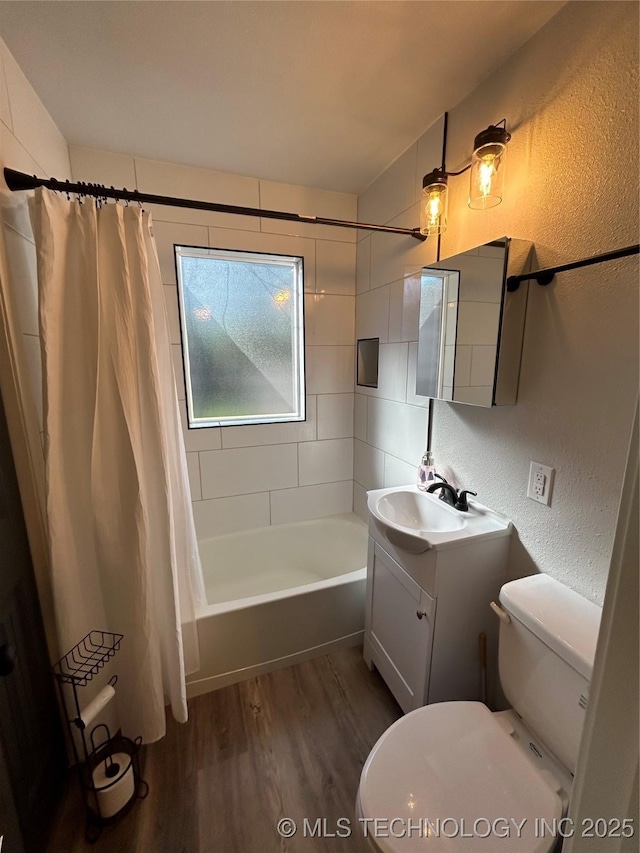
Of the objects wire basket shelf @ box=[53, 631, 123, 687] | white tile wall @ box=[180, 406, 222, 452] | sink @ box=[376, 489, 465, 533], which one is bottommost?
wire basket shelf @ box=[53, 631, 123, 687]

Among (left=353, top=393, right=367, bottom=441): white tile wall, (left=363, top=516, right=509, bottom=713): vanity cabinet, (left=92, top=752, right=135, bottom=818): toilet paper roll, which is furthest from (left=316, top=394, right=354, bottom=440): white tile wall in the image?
(left=92, top=752, right=135, bottom=818): toilet paper roll

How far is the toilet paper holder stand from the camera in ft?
3.72

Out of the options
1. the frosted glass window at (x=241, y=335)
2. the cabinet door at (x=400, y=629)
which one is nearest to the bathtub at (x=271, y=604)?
the cabinet door at (x=400, y=629)

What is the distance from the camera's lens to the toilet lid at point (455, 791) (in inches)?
31.6

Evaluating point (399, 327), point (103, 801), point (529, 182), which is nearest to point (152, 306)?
point (399, 327)

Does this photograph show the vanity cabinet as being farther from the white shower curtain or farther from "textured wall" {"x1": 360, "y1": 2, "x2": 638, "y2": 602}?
the white shower curtain

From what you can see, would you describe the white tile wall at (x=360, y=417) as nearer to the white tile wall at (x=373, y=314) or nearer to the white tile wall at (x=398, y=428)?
the white tile wall at (x=398, y=428)

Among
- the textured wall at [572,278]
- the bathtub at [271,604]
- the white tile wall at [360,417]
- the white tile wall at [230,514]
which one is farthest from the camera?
the white tile wall at [360,417]

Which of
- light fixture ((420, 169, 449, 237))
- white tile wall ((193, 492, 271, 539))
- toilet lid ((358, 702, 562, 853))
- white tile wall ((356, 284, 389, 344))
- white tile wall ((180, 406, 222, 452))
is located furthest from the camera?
white tile wall ((193, 492, 271, 539))

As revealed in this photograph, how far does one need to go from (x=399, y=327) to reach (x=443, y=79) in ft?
3.16

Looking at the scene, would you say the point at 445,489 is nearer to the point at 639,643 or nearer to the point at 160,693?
the point at 639,643

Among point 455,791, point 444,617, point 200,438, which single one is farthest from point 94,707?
point 200,438

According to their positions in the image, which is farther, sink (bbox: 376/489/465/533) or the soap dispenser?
the soap dispenser

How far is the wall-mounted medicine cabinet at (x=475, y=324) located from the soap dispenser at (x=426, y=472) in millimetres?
308
